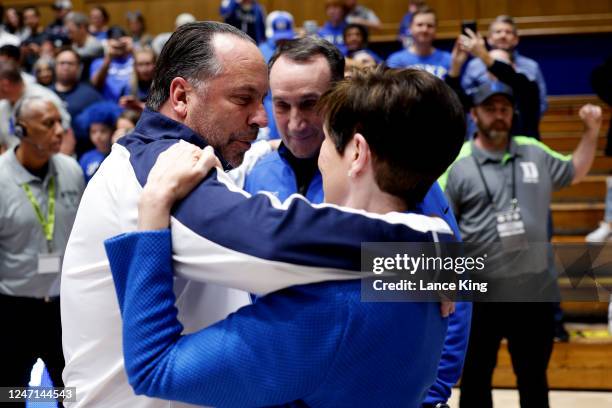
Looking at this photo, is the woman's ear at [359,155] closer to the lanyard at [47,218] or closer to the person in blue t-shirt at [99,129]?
the lanyard at [47,218]

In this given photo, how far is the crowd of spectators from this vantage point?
374cm

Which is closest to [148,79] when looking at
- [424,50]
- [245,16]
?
[245,16]

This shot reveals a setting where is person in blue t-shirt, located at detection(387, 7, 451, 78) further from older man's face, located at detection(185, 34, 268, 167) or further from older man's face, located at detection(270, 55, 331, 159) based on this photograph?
older man's face, located at detection(185, 34, 268, 167)

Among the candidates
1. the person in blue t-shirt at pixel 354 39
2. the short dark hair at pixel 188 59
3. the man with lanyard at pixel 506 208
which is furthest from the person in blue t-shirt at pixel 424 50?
the short dark hair at pixel 188 59

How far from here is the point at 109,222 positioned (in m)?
1.37

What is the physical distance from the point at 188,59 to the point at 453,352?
1.02m

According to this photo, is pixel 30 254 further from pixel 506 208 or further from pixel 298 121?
pixel 506 208

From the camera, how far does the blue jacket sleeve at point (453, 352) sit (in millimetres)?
1890

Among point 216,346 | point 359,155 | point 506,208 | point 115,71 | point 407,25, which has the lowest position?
point 506,208

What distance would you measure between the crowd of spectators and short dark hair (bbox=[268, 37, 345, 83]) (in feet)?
0.07

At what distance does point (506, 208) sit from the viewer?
151 inches

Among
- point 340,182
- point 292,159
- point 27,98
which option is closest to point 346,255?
point 340,182

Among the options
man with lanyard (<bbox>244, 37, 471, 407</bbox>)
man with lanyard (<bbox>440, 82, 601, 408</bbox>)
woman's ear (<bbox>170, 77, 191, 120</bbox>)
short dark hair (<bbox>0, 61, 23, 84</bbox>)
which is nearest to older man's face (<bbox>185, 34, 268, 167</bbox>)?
woman's ear (<bbox>170, 77, 191, 120</bbox>)

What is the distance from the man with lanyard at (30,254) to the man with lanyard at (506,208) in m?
1.99
